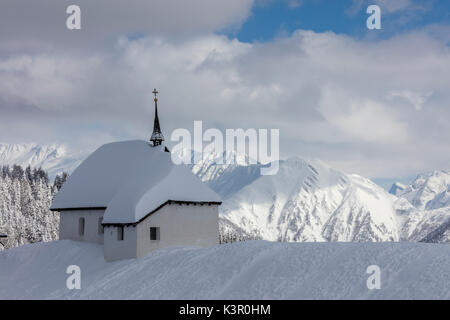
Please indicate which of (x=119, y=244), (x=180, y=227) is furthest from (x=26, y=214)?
(x=119, y=244)

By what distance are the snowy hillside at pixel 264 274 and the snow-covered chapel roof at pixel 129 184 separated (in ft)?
14.1

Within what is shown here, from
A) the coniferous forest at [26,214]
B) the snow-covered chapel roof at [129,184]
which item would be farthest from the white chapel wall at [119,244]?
the coniferous forest at [26,214]

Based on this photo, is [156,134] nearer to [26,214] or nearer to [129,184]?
[129,184]

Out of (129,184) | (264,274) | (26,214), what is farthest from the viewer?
(26,214)

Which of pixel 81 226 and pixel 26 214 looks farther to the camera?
pixel 26 214

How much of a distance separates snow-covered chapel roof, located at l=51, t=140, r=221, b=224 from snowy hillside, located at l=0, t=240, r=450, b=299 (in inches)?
169

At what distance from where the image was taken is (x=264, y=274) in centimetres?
2695

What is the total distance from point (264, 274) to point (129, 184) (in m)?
19.5

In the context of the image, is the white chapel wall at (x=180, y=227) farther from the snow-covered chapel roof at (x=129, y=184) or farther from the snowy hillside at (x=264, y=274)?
the snowy hillside at (x=264, y=274)

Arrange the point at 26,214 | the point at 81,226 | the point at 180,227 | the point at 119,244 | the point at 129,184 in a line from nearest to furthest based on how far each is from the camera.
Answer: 1. the point at 119,244
2. the point at 180,227
3. the point at 129,184
4. the point at 81,226
5. the point at 26,214

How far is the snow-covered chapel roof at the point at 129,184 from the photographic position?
39625mm

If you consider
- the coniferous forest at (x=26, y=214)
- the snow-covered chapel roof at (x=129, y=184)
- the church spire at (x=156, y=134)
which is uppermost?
the church spire at (x=156, y=134)
